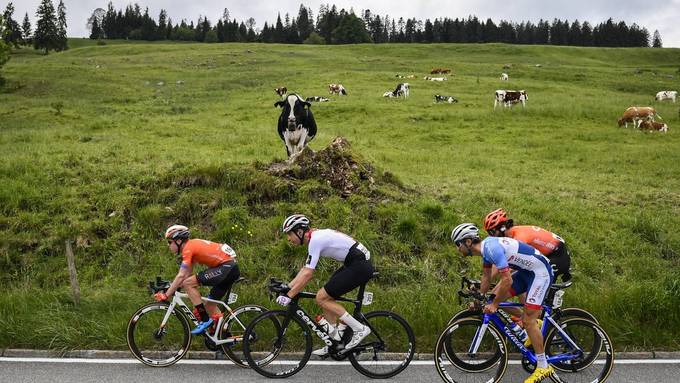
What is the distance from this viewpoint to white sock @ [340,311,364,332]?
7.18m

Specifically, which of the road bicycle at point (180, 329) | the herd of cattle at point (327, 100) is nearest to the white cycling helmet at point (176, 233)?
the road bicycle at point (180, 329)

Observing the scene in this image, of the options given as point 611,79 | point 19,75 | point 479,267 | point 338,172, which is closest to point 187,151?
point 338,172

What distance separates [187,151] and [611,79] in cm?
3824

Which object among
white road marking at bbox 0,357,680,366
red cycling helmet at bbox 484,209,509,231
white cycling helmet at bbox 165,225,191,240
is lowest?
→ white road marking at bbox 0,357,680,366

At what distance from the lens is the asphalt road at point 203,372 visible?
711 cm

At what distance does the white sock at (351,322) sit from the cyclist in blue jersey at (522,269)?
1550mm

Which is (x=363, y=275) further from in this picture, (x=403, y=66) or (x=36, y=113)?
(x=403, y=66)

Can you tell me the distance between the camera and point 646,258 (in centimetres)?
1150

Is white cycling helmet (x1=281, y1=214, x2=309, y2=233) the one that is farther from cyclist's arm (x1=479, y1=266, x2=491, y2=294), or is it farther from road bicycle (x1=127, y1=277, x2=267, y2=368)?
cyclist's arm (x1=479, y1=266, x2=491, y2=294)

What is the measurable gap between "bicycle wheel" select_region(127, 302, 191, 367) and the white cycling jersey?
208 cm

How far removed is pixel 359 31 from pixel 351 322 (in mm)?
104033

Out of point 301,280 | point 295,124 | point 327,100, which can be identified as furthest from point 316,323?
point 327,100

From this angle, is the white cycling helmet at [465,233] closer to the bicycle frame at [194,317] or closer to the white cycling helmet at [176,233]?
the bicycle frame at [194,317]

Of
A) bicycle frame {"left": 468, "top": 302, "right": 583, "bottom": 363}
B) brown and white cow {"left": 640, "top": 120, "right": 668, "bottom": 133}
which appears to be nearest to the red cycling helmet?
bicycle frame {"left": 468, "top": 302, "right": 583, "bottom": 363}
